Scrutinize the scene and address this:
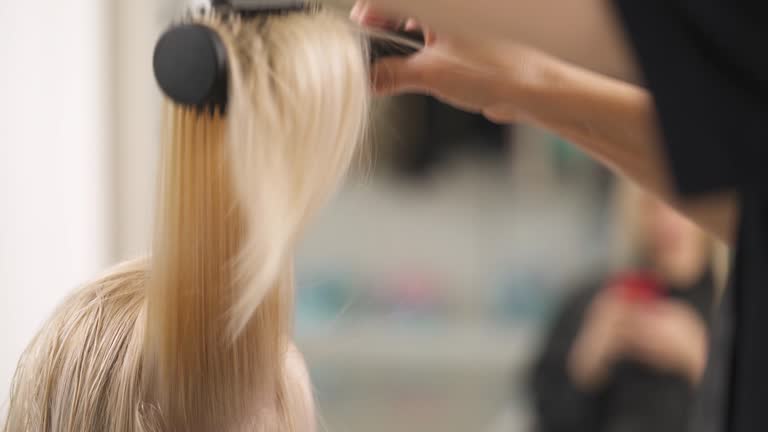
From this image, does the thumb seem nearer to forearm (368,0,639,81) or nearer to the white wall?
forearm (368,0,639,81)

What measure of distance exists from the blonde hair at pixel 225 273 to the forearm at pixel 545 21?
91 mm

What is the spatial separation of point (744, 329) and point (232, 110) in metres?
0.32

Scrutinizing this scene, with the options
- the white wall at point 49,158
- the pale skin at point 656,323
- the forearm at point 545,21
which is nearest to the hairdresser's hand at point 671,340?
the pale skin at point 656,323

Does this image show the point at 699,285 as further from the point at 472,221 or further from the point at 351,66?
the point at 351,66

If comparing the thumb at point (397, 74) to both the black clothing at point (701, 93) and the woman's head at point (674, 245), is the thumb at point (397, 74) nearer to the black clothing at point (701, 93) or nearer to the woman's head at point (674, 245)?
the black clothing at point (701, 93)

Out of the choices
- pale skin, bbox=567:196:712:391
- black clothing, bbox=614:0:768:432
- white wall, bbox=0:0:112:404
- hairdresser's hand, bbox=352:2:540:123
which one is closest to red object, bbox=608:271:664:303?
pale skin, bbox=567:196:712:391

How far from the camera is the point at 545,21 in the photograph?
1.61 feet

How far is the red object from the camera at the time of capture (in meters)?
1.84

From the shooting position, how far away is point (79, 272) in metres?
1.18

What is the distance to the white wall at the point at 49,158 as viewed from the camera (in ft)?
3.34

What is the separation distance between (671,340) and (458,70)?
1239 mm

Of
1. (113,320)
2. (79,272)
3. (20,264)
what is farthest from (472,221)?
(113,320)

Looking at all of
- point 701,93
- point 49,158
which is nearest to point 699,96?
point 701,93

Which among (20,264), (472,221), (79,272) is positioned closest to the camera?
(20,264)
